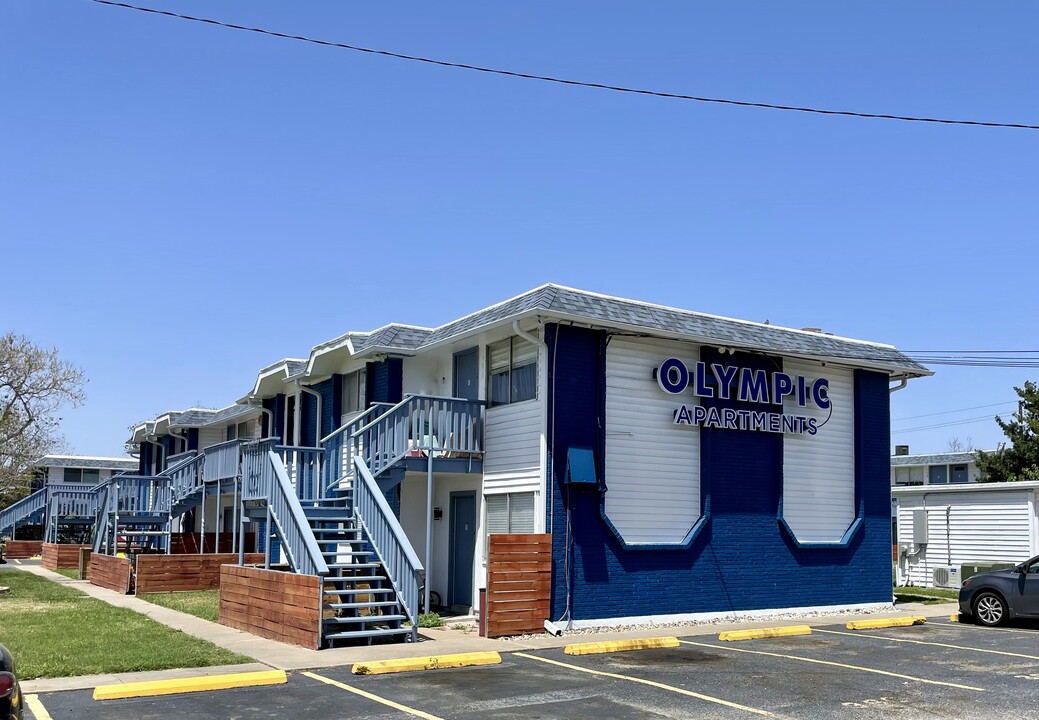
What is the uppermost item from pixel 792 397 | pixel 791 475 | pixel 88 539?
pixel 792 397

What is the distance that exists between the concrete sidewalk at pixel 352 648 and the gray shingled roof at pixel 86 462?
4668 centimetres

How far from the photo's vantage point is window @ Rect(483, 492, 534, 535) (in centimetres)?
1783

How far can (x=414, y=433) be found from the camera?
18531 mm

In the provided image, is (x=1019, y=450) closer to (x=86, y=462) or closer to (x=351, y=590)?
(x=351, y=590)

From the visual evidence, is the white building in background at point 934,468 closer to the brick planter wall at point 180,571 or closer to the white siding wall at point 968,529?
the white siding wall at point 968,529

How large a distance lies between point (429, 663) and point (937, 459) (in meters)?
48.0

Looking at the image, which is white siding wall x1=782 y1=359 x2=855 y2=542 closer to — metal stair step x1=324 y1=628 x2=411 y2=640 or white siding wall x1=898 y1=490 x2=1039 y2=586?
white siding wall x1=898 y1=490 x2=1039 y2=586

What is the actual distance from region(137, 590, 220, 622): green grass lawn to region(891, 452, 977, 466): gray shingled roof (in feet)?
138

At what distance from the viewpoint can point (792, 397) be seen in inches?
816

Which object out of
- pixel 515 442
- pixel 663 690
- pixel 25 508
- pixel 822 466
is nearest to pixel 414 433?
pixel 515 442

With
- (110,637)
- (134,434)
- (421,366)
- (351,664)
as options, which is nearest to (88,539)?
(134,434)

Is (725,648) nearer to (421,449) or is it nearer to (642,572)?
(642,572)

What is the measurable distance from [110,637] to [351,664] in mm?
4488

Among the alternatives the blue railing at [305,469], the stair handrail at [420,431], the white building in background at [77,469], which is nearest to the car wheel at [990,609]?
the stair handrail at [420,431]
